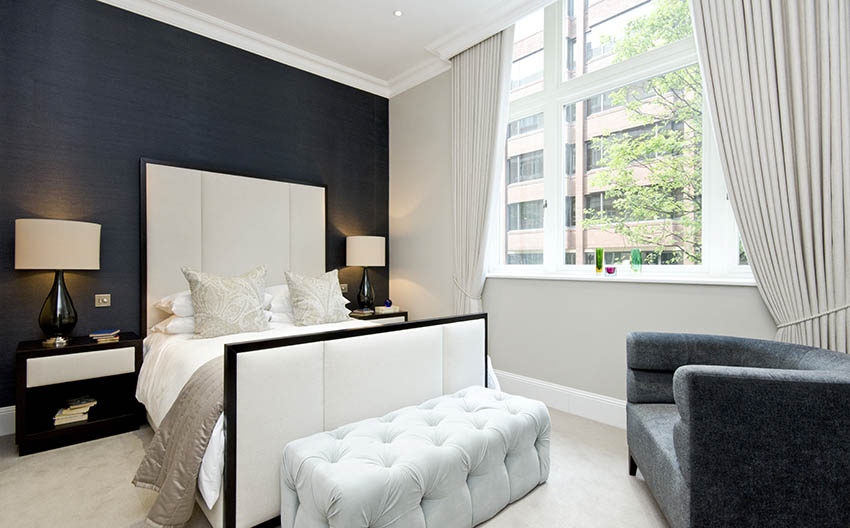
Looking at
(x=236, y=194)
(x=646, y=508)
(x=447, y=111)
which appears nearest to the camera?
(x=646, y=508)

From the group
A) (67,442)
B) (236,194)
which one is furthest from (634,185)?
(67,442)

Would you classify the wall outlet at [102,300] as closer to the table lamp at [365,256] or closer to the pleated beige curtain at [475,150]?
the table lamp at [365,256]

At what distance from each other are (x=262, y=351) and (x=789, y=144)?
272 cm

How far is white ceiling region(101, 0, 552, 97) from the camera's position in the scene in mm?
3189

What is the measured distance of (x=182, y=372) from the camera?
79.4 inches

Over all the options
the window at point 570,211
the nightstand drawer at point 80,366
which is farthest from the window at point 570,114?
the nightstand drawer at point 80,366

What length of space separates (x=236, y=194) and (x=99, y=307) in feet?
4.29

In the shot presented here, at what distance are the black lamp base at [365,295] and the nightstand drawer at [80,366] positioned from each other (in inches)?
77.5

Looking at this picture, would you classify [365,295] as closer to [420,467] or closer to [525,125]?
[525,125]

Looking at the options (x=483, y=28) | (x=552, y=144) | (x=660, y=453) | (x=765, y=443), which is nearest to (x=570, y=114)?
(x=552, y=144)

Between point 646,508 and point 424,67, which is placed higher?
point 424,67

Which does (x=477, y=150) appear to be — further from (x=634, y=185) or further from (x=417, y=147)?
(x=634, y=185)

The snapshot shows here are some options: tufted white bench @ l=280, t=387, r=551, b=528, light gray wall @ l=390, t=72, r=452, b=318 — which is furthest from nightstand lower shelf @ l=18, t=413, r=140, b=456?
light gray wall @ l=390, t=72, r=452, b=318

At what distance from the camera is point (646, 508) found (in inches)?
72.3
